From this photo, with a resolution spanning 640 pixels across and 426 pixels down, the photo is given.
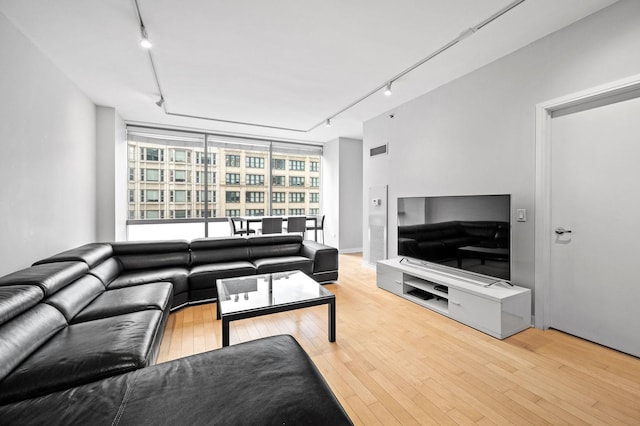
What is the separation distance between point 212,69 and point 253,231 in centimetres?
320

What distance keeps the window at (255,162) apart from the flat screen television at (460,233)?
3.74 metres

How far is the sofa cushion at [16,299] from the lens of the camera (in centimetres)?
144

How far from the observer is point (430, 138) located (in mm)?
3709


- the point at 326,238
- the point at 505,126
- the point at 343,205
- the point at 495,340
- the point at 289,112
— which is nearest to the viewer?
the point at 495,340

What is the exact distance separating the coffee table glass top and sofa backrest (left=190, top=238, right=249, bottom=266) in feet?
2.95

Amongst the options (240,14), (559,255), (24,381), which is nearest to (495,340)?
(559,255)

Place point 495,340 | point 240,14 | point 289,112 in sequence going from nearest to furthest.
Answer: point 240,14 < point 495,340 < point 289,112

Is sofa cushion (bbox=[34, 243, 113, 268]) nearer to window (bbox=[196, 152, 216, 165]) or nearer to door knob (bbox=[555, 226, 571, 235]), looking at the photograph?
window (bbox=[196, 152, 216, 165])

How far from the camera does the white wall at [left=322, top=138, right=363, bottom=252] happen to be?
6.38m

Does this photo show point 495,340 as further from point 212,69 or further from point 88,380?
point 212,69

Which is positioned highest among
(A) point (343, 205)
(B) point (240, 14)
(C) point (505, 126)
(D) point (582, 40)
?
(B) point (240, 14)

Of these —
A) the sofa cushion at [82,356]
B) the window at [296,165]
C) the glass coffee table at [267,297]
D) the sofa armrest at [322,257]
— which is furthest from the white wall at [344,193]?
the sofa cushion at [82,356]

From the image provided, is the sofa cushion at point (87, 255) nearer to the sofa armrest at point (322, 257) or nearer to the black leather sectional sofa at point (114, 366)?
the black leather sectional sofa at point (114, 366)

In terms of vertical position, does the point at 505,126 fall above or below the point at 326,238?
above
